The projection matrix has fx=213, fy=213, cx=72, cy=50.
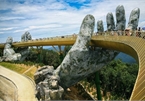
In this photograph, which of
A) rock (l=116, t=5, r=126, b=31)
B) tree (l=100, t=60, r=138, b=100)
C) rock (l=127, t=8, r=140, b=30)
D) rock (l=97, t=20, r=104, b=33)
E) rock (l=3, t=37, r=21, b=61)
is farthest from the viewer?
rock (l=3, t=37, r=21, b=61)

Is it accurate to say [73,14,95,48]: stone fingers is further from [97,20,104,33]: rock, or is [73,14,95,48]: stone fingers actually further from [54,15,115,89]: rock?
[97,20,104,33]: rock

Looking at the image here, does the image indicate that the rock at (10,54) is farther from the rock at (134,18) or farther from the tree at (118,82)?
the rock at (134,18)

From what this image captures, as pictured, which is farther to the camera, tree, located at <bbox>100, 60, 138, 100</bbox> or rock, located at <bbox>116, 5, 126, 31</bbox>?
tree, located at <bbox>100, 60, 138, 100</bbox>

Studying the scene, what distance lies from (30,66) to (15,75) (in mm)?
4203

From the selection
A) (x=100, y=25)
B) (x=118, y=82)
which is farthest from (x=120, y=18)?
(x=118, y=82)

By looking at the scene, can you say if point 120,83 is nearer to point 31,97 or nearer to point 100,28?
point 100,28

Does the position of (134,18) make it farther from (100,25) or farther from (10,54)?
(10,54)

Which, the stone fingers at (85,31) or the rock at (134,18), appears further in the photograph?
the rock at (134,18)

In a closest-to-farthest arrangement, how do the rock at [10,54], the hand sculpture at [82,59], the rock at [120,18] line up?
1. the hand sculpture at [82,59]
2. the rock at [120,18]
3. the rock at [10,54]

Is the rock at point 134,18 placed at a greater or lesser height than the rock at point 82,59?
greater

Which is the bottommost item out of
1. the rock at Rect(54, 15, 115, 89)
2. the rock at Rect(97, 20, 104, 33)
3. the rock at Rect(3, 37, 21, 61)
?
the rock at Rect(3, 37, 21, 61)

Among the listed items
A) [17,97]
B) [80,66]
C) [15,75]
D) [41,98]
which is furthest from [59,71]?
[15,75]

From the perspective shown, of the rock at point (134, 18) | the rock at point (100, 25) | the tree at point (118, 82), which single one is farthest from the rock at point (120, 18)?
the tree at point (118, 82)

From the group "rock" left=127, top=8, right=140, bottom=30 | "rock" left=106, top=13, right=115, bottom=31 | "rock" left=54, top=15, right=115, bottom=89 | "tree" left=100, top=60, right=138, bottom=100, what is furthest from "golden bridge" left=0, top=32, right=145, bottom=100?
"tree" left=100, top=60, right=138, bottom=100
